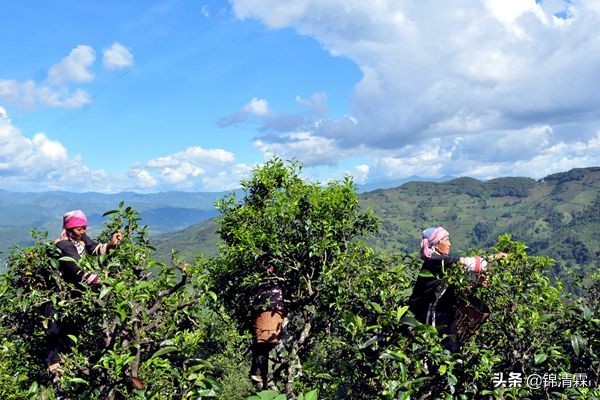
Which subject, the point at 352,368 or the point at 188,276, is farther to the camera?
the point at 188,276

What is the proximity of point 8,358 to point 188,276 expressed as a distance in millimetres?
5213

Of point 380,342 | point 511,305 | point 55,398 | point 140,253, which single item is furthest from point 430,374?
point 55,398

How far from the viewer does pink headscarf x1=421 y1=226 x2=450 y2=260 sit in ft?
25.7

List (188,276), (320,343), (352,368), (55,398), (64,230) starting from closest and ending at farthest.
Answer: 1. (352,368)
2. (188,276)
3. (55,398)
4. (64,230)
5. (320,343)

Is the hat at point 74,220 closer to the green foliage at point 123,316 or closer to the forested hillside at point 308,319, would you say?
the forested hillside at point 308,319

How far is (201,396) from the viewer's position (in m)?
5.50

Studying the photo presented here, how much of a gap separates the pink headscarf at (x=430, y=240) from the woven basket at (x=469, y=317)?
0.95m

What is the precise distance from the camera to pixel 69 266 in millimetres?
7531

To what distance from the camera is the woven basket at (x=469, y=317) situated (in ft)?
21.7

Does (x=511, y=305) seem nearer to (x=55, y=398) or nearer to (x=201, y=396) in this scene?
(x=201, y=396)

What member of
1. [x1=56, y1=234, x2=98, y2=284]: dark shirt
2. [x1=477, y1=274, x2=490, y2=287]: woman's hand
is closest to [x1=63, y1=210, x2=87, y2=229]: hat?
[x1=56, y1=234, x2=98, y2=284]: dark shirt

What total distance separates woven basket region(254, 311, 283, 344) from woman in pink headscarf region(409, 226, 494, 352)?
11.2 feet

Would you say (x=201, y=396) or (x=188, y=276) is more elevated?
(x=188, y=276)

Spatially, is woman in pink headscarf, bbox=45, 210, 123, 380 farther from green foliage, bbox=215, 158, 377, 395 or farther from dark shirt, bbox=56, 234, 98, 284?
green foliage, bbox=215, 158, 377, 395
